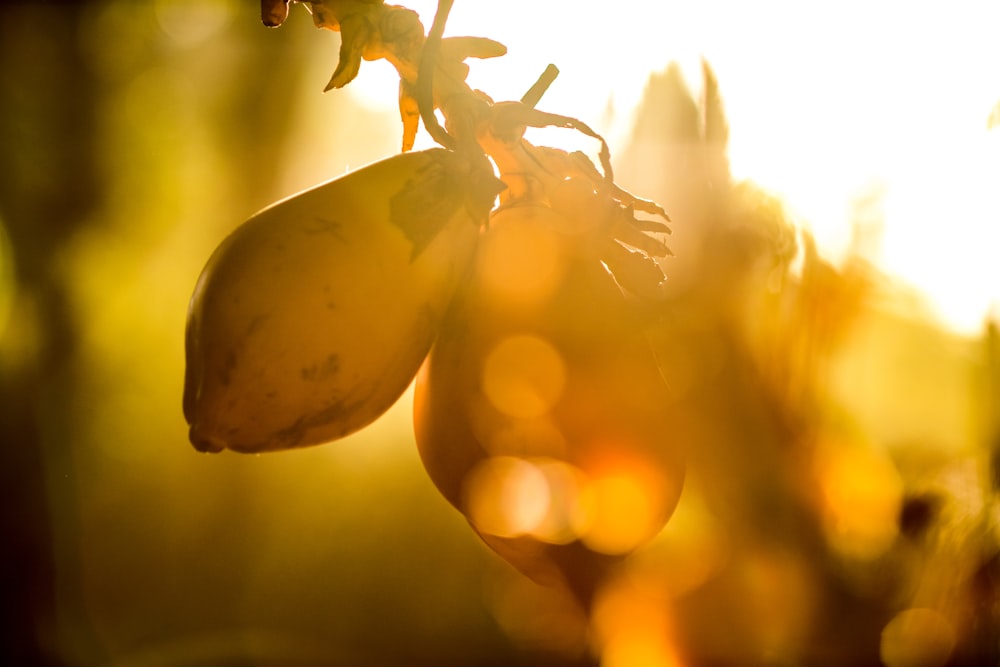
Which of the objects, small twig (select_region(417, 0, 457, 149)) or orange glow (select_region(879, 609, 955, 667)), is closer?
small twig (select_region(417, 0, 457, 149))

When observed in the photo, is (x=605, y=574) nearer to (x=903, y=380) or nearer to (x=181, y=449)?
(x=903, y=380)

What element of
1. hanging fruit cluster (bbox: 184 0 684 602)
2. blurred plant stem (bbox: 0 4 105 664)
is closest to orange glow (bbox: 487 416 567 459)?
hanging fruit cluster (bbox: 184 0 684 602)

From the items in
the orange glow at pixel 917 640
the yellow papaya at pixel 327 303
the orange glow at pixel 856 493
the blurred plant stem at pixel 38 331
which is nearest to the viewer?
the yellow papaya at pixel 327 303

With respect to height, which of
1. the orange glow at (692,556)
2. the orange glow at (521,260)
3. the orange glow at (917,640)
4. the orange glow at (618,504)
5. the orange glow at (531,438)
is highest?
the orange glow at (521,260)

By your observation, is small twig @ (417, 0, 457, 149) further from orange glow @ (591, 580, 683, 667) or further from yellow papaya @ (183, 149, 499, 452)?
orange glow @ (591, 580, 683, 667)

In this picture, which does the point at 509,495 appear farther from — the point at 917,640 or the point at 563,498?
the point at 917,640

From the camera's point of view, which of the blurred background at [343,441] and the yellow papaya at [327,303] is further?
the blurred background at [343,441]

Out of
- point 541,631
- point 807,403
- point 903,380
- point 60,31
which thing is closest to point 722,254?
point 807,403

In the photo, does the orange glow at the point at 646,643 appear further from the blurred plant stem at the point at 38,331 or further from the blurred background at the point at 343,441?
the blurred plant stem at the point at 38,331

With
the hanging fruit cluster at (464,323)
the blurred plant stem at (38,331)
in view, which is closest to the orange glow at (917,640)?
the hanging fruit cluster at (464,323)
